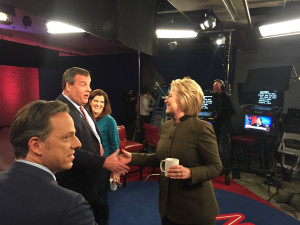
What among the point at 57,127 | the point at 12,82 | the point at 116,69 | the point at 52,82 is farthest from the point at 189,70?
the point at 57,127

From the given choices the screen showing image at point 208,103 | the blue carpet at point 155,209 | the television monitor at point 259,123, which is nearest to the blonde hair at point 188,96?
the blue carpet at point 155,209

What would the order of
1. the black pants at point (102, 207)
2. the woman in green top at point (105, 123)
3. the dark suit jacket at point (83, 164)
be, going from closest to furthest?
the dark suit jacket at point (83, 164) → the black pants at point (102, 207) → the woman in green top at point (105, 123)

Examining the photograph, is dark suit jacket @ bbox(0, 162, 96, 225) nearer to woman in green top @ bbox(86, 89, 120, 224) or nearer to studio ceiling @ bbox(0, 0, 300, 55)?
studio ceiling @ bbox(0, 0, 300, 55)

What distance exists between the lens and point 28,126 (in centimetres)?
81

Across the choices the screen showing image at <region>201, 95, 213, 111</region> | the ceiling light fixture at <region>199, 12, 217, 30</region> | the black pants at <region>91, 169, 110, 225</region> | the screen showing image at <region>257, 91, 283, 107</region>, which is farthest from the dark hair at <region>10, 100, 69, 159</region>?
the screen showing image at <region>257, 91, 283, 107</region>

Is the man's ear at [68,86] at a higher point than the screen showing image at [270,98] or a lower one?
higher

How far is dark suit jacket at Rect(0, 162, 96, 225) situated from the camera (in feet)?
2.18

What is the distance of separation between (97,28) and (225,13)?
8.88ft

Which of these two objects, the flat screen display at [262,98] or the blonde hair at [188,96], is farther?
the flat screen display at [262,98]

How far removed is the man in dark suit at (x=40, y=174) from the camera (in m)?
0.67

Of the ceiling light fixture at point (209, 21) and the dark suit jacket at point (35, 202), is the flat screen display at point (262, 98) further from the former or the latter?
the dark suit jacket at point (35, 202)

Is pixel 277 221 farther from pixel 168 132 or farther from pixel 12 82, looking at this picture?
pixel 12 82

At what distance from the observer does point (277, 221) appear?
9.84 feet

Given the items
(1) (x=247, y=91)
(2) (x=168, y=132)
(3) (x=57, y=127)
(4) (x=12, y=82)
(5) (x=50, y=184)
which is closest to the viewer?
(5) (x=50, y=184)
